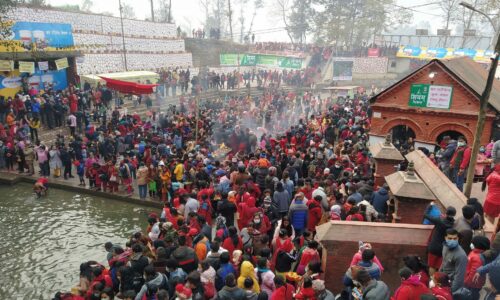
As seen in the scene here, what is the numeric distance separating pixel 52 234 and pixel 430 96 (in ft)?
48.5

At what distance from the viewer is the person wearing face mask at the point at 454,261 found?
202 inches

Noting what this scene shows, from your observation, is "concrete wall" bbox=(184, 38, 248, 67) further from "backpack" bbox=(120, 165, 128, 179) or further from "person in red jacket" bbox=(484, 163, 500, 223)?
"person in red jacket" bbox=(484, 163, 500, 223)

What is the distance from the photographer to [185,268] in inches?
265

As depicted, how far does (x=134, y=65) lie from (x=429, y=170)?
1109 inches

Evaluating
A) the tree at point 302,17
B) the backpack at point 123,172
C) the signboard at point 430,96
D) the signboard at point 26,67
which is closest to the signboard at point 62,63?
the signboard at point 26,67

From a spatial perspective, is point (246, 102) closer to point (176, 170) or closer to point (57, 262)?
point (176, 170)

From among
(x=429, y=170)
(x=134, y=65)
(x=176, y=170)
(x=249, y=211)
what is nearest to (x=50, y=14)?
(x=134, y=65)

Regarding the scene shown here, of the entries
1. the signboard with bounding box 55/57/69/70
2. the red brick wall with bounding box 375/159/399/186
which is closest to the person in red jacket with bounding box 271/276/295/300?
the red brick wall with bounding box 375/159/399/186

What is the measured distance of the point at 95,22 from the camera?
29875 millimetres

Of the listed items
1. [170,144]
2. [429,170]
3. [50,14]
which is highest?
[50,14]

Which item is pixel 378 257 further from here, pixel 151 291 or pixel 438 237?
pixel 151 291

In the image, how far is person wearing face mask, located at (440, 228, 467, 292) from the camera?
5141mm

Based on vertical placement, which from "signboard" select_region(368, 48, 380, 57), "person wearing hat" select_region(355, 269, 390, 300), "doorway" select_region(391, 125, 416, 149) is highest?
"signboard" select_region(368, 48, 380, 57)

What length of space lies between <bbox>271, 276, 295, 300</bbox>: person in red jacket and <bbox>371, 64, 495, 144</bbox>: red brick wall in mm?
12751
